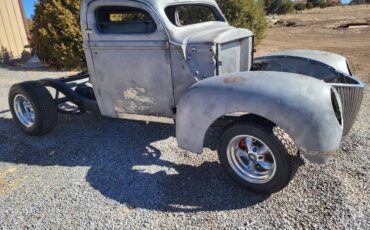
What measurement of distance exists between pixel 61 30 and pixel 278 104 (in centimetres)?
812

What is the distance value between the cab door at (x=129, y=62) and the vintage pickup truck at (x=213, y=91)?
0.04 ft

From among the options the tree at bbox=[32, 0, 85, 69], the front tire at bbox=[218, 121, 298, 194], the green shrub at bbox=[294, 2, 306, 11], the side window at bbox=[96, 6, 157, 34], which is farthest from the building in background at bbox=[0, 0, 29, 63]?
the green shrub at bbox=[294, 2, 306, 11]

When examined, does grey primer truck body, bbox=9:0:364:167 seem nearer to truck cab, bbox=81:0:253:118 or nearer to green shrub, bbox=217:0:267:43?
truck cab, bbox=81:0:253:118

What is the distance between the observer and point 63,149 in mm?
4078

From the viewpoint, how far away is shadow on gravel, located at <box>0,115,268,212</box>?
2.96 m

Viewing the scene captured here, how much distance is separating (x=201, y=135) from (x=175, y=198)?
0.66 metres

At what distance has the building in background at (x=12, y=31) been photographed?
1008 centimetres

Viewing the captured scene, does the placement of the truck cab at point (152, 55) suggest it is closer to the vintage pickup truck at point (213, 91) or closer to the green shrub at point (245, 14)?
the vintage pickup truck at point (213, 91)

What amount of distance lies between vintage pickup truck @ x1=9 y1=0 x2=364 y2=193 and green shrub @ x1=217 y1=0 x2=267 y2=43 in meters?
6.03

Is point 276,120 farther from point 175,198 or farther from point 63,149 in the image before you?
point 63,149

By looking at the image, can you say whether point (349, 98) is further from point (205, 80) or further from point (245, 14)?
point (245, 14)

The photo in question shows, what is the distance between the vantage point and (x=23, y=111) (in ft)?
15.3

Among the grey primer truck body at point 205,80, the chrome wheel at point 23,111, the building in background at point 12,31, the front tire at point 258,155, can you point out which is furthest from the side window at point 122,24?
the building in background at point 12,31

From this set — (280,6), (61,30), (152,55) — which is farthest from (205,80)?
(280,6)
